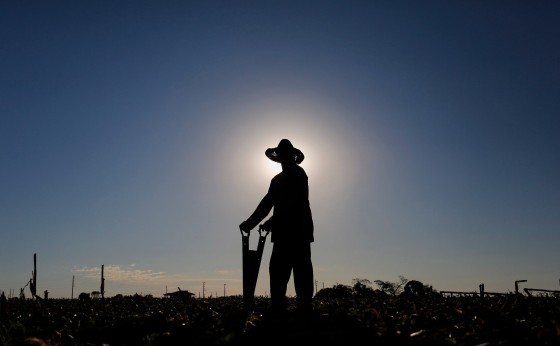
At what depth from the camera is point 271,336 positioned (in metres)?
4.34

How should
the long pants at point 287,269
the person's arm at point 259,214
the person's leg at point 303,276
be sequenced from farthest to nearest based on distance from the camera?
the person's arm at point 259,214, the long pants at point 287,269, the person's leg at point 303,276

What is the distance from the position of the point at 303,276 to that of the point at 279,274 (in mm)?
354

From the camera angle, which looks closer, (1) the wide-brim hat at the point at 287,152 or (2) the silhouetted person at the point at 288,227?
(2) the silhouetted person at the point at 288,227

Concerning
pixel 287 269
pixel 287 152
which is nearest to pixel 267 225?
pixel 287 269

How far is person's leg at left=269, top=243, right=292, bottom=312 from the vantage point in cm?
635

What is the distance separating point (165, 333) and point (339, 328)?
2.04 m

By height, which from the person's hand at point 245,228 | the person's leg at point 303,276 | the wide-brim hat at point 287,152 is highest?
the wide-brim hat at point 287,152

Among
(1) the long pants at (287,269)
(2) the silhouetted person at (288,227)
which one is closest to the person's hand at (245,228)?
(2) the silhouetted person at (288,227)

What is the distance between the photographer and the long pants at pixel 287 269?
633 cm

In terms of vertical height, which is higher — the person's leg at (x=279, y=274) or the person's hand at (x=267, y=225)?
the person's hand at (x=267, y=225)

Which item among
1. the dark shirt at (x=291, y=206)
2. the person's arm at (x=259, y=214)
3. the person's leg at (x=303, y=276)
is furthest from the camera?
the person's arm at (x=259, y=214)

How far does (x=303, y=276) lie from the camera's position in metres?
6.35

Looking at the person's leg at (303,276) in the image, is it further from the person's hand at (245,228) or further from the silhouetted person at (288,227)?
the person's hand at (245,228)

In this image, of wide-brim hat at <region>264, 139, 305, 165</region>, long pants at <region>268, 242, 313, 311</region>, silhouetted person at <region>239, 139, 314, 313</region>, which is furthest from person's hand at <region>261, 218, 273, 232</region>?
wide-brim hat at <region>264, 139, 305, 165</region>
